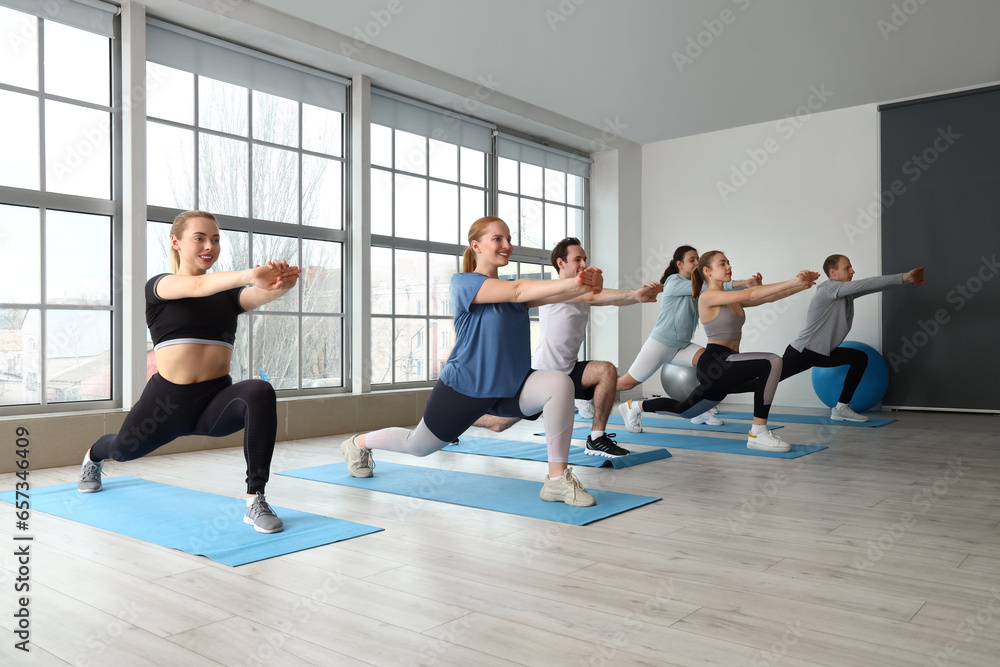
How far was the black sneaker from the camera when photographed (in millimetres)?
3906

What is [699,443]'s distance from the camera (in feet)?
15.0

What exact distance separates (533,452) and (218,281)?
2.39m

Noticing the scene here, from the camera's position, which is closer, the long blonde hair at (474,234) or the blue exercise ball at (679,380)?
the long blonde hair at (474,234)

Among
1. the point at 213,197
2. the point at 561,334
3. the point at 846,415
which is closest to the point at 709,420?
the point at 846,415

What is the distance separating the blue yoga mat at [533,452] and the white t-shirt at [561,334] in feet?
1.59

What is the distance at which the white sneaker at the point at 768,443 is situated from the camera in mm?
4184

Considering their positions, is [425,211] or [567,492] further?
[425,211]

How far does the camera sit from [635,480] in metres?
3.41

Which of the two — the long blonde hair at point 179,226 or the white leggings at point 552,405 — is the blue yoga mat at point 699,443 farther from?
the long blonde hair at point 179,226

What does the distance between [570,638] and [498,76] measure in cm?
516

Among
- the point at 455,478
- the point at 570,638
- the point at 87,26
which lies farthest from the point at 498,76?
the point at 570,638

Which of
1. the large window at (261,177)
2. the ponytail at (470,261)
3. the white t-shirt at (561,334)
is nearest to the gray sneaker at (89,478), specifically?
the large window at (261,177)

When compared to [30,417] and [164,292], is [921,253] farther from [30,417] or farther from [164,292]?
[30,417]

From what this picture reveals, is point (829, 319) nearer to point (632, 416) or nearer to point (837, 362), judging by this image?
point (837, 362)
